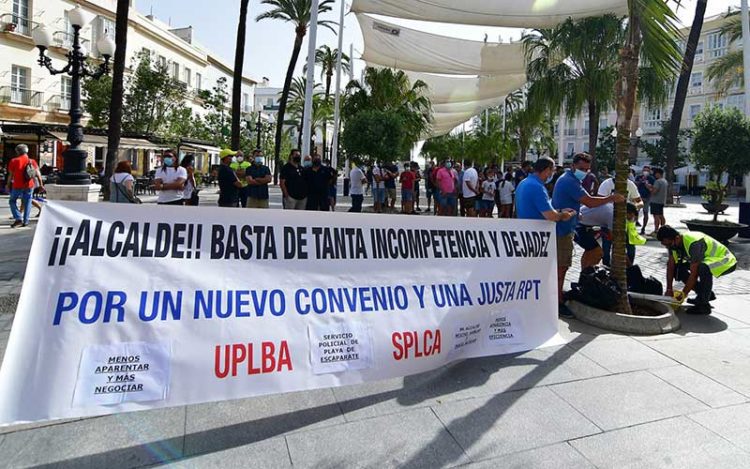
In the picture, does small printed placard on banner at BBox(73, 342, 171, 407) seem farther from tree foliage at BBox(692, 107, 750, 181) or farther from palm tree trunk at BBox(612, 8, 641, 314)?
tree foliage at BBox(692, 107, 750, 181)

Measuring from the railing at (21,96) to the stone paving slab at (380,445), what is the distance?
33535 millimetres

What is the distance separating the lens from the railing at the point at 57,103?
30.8 meters

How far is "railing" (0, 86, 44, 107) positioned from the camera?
27909mm

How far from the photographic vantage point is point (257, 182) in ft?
33.7

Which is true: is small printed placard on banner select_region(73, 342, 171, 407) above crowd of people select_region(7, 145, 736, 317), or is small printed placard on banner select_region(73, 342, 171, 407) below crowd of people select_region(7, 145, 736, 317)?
below

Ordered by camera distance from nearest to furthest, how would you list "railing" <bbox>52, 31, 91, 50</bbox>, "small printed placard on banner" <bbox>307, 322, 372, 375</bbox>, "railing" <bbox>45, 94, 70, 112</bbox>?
"small printed placard on banner" <bbox>307, 322, 372, 375</bbox>
"railing" <bbox>45, 94, 70, 112</bbox>
"railing" <bbox>52, 31, 91, 50</bbox>

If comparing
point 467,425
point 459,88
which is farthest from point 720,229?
point 459,88

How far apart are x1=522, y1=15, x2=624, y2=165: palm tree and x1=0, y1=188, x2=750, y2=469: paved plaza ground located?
16129mm

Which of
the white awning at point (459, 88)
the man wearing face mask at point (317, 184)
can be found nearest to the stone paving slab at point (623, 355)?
the man wearing face mask at point (317, 184)

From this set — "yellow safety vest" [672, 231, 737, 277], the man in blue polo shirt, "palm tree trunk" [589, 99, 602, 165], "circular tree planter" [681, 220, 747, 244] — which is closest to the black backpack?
the man in blue polo shirt

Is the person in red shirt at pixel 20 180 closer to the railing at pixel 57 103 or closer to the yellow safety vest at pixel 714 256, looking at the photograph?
the yellow safety vest at pixel 714 256

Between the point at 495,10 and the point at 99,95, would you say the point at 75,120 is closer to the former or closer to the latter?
the point at 495,10

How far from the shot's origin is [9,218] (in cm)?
1206

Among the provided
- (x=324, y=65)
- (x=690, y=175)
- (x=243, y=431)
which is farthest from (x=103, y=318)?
(x=690, y=175)
